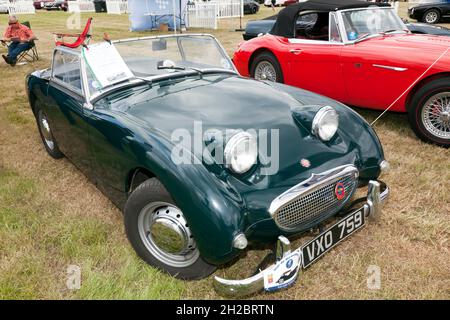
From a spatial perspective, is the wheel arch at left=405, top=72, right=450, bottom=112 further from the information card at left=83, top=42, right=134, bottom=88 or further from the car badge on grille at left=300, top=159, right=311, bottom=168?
the information card at left=83, top=42, right=134, bottom=88

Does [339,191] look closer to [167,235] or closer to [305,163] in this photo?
[305,163]

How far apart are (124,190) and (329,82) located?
10.7ft

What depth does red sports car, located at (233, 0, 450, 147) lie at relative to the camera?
401 cm

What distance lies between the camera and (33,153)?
451 cm

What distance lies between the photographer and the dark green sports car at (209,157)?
2018 mm

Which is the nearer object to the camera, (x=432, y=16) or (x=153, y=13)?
(x=432, y=16)

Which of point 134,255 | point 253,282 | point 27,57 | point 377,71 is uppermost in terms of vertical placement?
point 377,71

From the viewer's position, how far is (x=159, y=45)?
10.9ft

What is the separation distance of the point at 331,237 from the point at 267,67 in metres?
3.93

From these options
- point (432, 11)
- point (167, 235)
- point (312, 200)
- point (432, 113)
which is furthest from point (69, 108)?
point (432, 11)

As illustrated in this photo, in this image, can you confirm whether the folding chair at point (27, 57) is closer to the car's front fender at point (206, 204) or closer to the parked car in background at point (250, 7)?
the car's front fender at point (206, 204)

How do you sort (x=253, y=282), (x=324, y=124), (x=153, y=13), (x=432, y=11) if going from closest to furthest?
(x=253, y=282), (x=324, y=124), (x=432, y=11), (x=153, y=13)
